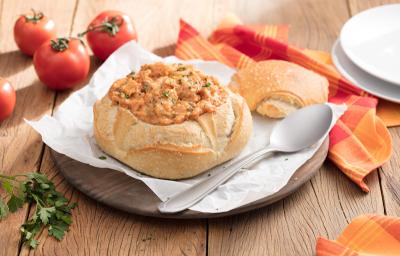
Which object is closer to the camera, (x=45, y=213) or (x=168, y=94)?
(x=45, y=213)

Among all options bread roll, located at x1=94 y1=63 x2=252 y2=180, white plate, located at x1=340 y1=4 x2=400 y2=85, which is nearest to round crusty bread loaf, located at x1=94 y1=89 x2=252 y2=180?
bread roll, located at x1=94 y1=63 x2=252 y2=180

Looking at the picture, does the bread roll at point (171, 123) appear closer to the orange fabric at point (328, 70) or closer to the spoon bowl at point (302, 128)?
the spoon bowl at point (302, 128)

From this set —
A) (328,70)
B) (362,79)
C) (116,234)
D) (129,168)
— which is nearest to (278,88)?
(328,70)

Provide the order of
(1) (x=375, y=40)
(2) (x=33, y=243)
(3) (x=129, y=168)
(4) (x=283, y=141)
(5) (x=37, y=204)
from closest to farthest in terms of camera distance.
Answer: (2) (x=33, y=243) → (5) (x=37, y=204) → (3) (x=129, y=168) → (4) (x=283, y=141) → (1) (x=375, y=40)

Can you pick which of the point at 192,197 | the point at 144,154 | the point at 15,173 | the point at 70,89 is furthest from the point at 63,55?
the point at 192,197

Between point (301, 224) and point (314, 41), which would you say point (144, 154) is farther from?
point (314, 41)

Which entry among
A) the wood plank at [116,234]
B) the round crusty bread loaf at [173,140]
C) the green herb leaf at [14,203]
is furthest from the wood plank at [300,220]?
the green herb leaf at [14,203]

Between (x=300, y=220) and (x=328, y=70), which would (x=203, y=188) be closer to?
(x=300, y=220)
